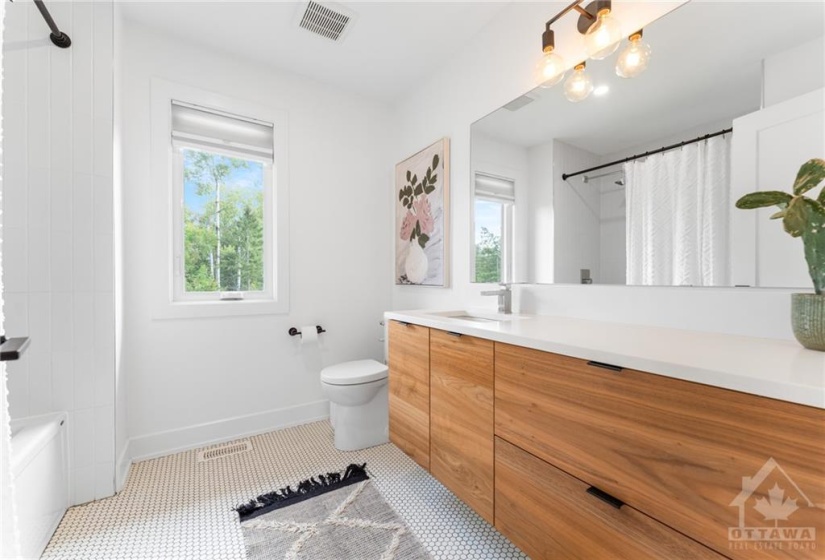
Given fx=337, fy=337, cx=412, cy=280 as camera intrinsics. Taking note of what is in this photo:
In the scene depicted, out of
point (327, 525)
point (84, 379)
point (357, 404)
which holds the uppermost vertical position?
point (84, 379)

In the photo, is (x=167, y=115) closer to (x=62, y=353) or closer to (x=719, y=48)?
(x=62, y=353)

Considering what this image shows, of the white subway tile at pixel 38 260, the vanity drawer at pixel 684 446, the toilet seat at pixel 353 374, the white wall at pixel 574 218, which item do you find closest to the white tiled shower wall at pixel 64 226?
the white subway tile at pixel 38 260

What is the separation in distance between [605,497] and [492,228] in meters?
1.39

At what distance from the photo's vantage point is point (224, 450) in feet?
6.82

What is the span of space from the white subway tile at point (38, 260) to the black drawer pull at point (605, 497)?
2.25 m

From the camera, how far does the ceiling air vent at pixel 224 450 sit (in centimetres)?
200

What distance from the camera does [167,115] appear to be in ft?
6.67

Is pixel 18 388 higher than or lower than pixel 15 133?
lower

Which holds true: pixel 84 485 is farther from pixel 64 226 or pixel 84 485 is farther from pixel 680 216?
pixel 680 216

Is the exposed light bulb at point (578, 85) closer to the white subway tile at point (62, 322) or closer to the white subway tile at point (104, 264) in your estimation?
the white subway tile at point (104, 264)

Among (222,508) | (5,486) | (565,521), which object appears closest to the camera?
(5,486)

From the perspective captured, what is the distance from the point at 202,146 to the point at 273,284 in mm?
988

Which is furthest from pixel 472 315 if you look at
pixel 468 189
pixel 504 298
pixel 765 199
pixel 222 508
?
pixel 222 508
